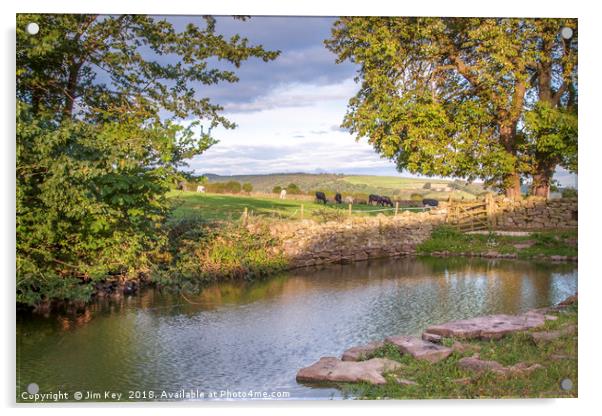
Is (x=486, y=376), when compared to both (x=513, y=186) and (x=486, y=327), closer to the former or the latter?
(x=486, y=327)

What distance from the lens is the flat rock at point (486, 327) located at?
6.95 m

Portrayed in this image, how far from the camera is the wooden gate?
13211mm

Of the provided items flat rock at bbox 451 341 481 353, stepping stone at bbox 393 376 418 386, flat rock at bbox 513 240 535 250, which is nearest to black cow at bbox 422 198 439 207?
flat rock at bbox 513 240 535 250

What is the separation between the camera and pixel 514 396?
5.93 metres

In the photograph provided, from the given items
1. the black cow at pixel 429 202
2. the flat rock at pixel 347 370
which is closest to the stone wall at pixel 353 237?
the black cow at pixel 429 202

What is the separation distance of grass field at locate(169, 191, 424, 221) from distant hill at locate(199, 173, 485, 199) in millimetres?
610

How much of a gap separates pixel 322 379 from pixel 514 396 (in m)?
1.73

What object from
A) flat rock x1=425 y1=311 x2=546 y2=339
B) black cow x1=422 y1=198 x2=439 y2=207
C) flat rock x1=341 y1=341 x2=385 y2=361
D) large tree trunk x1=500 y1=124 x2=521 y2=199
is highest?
large tree trunk x1=500 y1=124 x2=521 y2=199

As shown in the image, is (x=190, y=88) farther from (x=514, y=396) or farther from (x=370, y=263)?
(x=370, y=263)

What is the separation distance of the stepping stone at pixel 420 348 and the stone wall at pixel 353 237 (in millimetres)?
5649

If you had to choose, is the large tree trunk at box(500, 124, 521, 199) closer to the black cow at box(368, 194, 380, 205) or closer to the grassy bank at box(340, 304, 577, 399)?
the black cow at box(368, 194, 380, 205)

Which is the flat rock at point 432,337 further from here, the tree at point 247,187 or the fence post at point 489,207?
the fence post at point 489,207

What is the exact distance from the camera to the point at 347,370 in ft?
19.8
